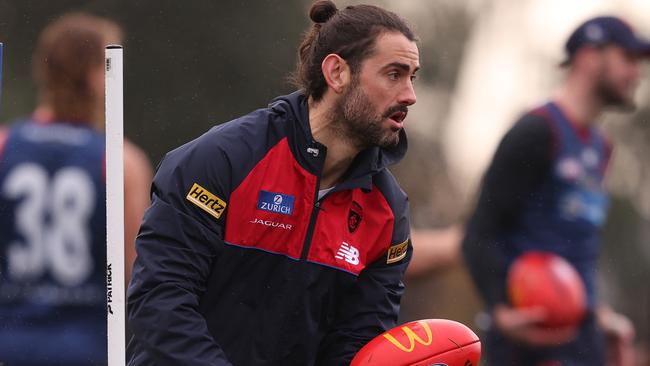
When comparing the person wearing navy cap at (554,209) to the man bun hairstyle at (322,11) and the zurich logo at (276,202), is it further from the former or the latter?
the zurich logo at (276,202)

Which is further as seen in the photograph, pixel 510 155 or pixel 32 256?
pixel 510 155

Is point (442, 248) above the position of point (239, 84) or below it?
below

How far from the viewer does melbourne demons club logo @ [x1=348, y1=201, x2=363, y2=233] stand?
3.09 metres

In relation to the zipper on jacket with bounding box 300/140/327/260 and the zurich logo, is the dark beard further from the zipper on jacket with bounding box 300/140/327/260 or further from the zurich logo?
the zurich logo

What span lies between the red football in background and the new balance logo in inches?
88.8

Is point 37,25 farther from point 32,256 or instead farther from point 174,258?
point 174,258

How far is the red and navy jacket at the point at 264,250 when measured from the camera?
281 cm

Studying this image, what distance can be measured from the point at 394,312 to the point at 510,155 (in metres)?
2.12

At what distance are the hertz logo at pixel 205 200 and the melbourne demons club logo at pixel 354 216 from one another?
363 mm

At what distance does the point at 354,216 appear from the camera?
310 centimetres

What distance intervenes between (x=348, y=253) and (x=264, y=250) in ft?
0.71

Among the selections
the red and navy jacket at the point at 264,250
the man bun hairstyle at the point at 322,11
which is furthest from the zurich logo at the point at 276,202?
the man bun hairstyle at the point at 322,11

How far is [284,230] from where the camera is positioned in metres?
2.99

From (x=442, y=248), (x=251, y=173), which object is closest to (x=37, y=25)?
(x=442, y=248)
